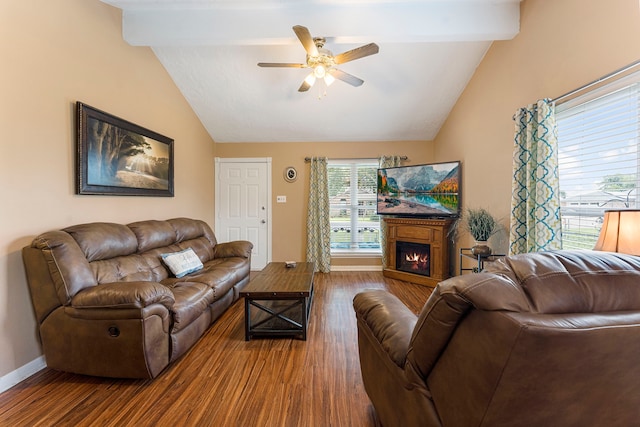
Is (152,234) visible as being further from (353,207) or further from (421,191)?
(421,191)

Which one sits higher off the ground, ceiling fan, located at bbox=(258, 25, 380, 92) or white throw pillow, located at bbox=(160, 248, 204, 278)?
ceiling fan, located at bbox=(258, 25, 380, 92)

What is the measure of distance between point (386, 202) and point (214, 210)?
311cm

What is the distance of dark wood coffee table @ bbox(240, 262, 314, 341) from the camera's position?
2320 millimetres

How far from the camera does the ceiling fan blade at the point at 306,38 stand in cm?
208

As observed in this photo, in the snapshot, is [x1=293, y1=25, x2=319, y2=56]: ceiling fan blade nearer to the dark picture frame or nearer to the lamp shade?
the dark picture frame

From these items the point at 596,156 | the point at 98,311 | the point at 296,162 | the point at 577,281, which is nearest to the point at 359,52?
the point at 596,156

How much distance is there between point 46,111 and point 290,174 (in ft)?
10.5

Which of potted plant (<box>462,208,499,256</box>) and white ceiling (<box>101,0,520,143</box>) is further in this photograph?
potted plant (<box>462,208,499,256</box>)

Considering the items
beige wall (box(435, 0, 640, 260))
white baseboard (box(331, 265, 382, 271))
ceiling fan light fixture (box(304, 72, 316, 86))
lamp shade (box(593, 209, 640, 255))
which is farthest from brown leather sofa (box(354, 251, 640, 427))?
white baseboard (box(331, 265, 382, 271))

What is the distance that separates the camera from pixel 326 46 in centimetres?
314

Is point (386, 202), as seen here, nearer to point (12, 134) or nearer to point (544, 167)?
point (544, 167)

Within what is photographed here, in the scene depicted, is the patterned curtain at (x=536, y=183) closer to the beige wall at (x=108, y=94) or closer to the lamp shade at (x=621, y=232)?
the beige wall at (x=108, y=94)

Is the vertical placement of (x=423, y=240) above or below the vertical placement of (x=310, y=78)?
below

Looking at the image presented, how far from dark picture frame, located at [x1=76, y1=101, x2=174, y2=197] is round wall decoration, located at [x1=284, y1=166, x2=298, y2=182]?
187cm
